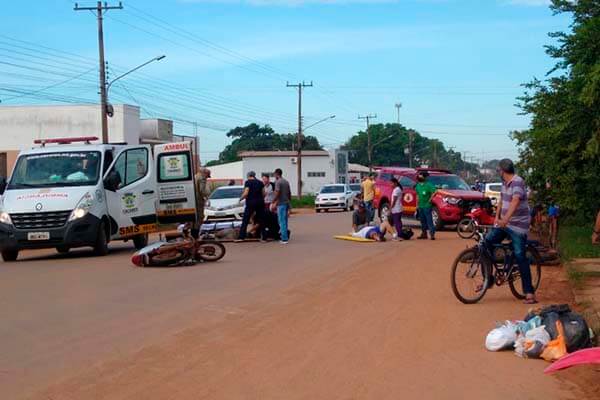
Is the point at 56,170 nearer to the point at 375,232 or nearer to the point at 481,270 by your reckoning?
the point at 375,232

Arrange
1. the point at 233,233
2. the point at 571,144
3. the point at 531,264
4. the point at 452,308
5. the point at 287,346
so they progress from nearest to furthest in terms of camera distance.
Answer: the point at 287,346, the point at 452,308, the point at 531,264, the point at 571,144, the point at 233,233

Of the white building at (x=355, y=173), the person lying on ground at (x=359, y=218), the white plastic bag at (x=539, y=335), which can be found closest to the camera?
the white plastic bag at (x=539, y=335)

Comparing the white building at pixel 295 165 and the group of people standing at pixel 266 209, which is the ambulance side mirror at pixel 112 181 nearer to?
the group of people standing at pixel 266 209

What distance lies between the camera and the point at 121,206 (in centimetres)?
1783

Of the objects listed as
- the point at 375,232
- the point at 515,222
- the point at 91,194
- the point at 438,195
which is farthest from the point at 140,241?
the point at 515,222

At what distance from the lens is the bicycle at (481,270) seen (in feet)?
33.7

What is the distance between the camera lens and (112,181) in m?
17.3

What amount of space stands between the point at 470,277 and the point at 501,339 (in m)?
2.84

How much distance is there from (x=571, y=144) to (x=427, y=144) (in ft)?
478

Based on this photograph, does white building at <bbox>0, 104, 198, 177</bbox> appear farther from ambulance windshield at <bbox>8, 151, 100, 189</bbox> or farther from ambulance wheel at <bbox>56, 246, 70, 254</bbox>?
ambulance windshield at <bbox>8, 151, 100, 189</bbox>

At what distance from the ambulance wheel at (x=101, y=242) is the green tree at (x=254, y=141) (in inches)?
4046

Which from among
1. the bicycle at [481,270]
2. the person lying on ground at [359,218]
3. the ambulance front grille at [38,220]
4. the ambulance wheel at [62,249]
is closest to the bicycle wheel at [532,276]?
the bicycle at [481,270]

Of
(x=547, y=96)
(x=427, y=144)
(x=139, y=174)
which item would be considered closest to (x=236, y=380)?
(x=547, y=96)

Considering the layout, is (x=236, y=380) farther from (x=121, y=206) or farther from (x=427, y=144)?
(x=427, y=144)
